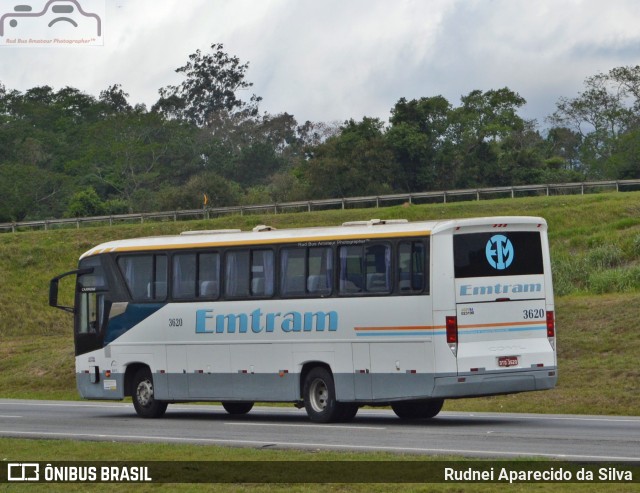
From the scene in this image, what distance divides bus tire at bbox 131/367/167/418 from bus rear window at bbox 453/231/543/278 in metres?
7.85

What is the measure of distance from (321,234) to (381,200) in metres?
44.5

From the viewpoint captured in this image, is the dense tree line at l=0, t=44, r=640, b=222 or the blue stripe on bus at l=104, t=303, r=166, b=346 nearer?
the blue stripe on bus at l=104, t=303, r=166, b=346

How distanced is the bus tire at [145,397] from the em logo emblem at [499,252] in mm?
8082

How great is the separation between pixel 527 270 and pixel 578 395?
6.24m

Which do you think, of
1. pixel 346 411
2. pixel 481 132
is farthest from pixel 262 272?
pixel 481 132

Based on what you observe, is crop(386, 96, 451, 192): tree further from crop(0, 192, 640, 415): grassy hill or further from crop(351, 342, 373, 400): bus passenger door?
crop(351, 342, 373, 400): bus passenger door

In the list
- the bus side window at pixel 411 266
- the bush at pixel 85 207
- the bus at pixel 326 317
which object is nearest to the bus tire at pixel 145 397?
the bus at pixel 326 317

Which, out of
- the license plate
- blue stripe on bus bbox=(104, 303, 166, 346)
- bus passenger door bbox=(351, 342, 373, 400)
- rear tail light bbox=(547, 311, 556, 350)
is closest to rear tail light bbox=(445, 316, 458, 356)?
the license plate

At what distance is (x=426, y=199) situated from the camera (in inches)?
2672

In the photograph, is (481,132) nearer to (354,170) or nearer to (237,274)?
(354,170)

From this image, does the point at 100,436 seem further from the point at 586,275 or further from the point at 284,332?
the point at 586,275

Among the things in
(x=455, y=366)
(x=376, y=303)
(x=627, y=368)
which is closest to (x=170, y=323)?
(x=376, y=303)

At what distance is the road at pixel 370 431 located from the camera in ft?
56.2

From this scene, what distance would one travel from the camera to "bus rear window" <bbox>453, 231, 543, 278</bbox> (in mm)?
21531
